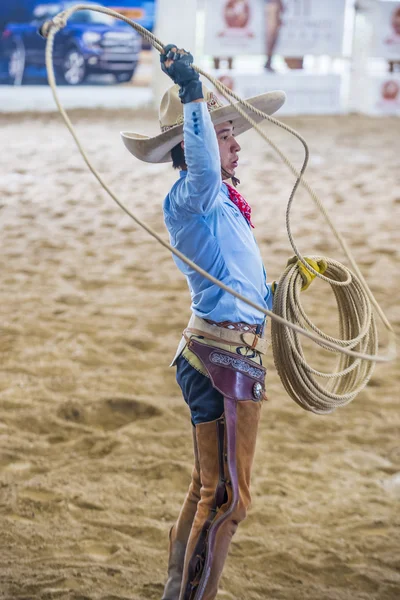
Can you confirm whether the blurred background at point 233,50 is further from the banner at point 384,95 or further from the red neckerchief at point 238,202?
the red neckerchief at point 238,202

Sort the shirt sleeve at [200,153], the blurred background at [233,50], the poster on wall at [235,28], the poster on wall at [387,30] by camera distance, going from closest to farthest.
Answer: the shirt sleeve at [200,153], the blurred background at [233,50], the poster on wall at [235,28], the poster on wall at [387,30]

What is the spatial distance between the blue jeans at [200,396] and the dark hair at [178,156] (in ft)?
1.98

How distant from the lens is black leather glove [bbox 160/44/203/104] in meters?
2.09

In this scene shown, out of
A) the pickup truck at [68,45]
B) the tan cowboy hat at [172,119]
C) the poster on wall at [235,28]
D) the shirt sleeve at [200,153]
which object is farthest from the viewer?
the poster on wall at [235,28]

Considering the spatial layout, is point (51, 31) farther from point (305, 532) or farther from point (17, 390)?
point (17, 390)

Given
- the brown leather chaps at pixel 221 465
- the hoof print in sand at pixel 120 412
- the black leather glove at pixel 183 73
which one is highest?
the black leather glove at pixel 183 73

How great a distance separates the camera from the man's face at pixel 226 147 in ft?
7.62

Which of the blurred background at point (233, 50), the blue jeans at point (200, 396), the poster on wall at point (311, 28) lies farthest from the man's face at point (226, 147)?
the poster on wall at point (311, 28)

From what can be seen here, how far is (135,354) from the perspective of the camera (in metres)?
5.00

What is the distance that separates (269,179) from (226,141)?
23.9 feet

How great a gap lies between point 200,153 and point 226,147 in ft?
0.91

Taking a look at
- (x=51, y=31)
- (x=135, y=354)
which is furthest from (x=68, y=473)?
(x=51, y=31)

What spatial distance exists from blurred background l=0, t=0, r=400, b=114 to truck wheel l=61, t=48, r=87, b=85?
17mm

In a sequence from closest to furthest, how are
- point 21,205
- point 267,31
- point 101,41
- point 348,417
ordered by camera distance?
point 348,417
point 21,205
point 101,41
point 267,31
